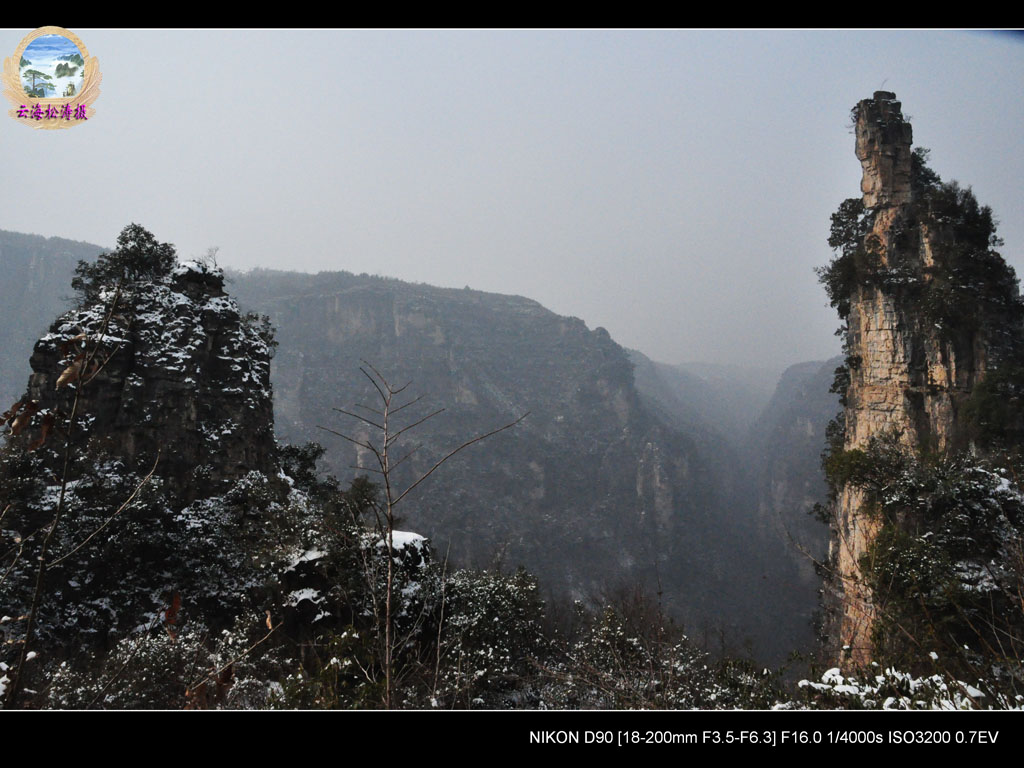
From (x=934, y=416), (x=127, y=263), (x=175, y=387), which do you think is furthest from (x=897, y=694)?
(x=127, y=263)

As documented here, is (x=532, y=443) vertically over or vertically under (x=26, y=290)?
under

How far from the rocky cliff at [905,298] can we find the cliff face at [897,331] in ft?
0.09

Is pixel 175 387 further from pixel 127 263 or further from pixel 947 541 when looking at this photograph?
pixel 947 541

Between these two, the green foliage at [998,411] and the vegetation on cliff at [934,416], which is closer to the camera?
the vegetation on cliff at [934,416]

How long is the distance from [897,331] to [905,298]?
0.95m

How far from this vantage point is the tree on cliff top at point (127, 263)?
43.8 ft

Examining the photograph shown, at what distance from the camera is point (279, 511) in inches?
469

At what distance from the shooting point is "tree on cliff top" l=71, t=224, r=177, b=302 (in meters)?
13.4

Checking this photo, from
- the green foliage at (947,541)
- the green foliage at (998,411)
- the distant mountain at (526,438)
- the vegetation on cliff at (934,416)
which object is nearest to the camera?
the green foliage at (947,541)

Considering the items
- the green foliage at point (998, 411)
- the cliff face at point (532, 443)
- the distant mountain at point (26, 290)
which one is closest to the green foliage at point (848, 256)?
the green foliage at point (998, 411)

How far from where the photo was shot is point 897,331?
1462 centimetres

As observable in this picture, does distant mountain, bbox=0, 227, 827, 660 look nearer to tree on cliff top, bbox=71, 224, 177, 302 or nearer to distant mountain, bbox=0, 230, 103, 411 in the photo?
distant mountain, bbox=0, 230, 103, 411

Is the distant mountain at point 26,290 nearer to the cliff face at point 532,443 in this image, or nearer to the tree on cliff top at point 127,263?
the cliff face at point 532,443
